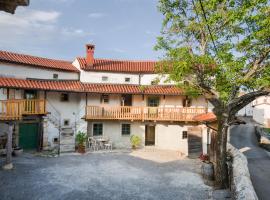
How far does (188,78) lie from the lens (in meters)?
15.5

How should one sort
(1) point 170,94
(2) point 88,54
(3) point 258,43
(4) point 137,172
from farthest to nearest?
(2) point 88,54, (1) point 170,94, (4) point 137,172, (3) point 258,43

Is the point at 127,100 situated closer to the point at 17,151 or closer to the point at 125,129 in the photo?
the point at 125,129

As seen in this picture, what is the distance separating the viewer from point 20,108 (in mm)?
18562

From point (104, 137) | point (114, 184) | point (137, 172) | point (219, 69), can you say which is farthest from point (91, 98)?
point (219, 69)

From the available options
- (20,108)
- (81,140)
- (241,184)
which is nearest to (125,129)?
(81,140)

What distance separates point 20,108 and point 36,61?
7972mm

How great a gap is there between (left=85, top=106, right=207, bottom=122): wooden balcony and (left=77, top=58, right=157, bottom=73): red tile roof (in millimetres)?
4734

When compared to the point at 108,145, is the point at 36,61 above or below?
above

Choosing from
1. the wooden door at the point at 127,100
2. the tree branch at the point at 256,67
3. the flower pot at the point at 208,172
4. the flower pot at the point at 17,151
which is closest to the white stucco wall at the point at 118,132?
the wooden door at the point at 127,100

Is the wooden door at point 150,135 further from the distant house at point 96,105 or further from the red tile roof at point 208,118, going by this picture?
the red tile roof at point 208,118

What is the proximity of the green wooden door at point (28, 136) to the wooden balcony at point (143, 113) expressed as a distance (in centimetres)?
550

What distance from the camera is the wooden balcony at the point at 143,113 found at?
84.0 feet

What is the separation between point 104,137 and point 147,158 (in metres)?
6.20

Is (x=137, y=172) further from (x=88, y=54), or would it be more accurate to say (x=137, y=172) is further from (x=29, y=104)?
(x=88, y=54)
